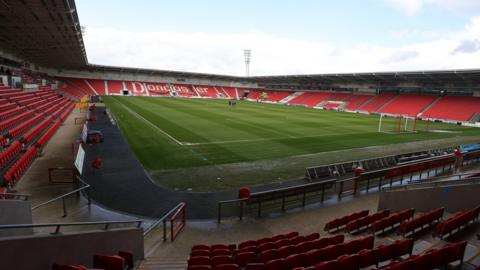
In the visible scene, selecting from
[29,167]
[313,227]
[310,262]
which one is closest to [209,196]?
[313,227]

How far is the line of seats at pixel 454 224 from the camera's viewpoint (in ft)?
20.0

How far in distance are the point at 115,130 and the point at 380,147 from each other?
22.1 m

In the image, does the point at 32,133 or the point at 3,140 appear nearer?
the point at 3,140

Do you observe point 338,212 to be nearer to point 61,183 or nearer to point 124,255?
point 124,255

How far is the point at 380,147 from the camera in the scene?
73.3 ft

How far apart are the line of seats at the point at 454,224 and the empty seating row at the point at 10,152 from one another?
15.6 m

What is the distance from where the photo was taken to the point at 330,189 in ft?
38.6

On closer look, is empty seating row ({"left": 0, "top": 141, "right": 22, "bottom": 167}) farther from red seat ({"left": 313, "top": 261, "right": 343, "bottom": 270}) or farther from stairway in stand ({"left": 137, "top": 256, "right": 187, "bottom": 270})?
red seat ({"left": 313, "top": 261, "right": 343, "bottom": 270})

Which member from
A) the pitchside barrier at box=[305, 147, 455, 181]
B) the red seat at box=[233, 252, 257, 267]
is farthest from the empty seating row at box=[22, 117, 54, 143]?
the red seat at box=[233, 252, 257, 267]

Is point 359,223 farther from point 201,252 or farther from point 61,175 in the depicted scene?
point 61,175

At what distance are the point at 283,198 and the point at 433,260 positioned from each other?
5.73m

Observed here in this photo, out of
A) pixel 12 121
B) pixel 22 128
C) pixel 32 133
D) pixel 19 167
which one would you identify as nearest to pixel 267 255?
pixel 19 167

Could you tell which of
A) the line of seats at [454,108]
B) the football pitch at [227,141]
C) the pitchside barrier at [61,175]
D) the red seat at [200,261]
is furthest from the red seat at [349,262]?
the line of seats at [454,108]

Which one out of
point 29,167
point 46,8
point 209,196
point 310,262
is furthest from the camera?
point 46,8
